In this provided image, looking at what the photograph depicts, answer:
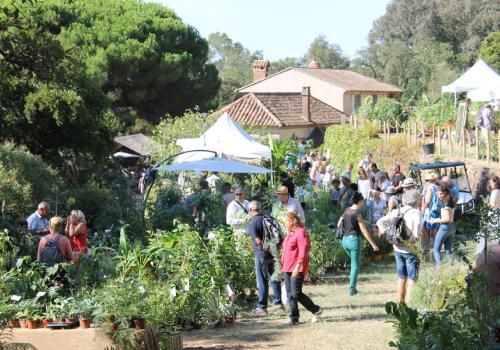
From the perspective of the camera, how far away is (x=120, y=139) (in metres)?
31.8

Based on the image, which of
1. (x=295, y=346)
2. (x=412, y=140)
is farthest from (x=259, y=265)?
(x=412, y=140)

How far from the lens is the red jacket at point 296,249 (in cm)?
1011

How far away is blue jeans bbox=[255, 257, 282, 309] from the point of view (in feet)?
36.8

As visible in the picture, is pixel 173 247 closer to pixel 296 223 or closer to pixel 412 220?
pixel 296 223

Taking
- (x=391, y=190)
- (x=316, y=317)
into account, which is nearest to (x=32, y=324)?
(x=316, y=317)

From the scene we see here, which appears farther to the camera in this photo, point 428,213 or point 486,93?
point 486,93

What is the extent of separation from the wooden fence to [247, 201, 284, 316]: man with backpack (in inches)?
579

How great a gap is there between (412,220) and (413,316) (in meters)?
4.20

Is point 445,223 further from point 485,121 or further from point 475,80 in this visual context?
point 475,80

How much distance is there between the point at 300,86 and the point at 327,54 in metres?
45.7

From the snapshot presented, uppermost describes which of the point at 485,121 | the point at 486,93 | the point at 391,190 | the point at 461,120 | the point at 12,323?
the point at 486,93

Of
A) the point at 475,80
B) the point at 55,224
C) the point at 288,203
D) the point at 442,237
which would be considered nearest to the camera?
the point at 55,224

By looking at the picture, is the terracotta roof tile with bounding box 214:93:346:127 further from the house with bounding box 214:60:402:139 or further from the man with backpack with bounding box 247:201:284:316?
the man with backpack with bounding box 247:201:284:316

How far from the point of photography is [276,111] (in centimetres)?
4900
